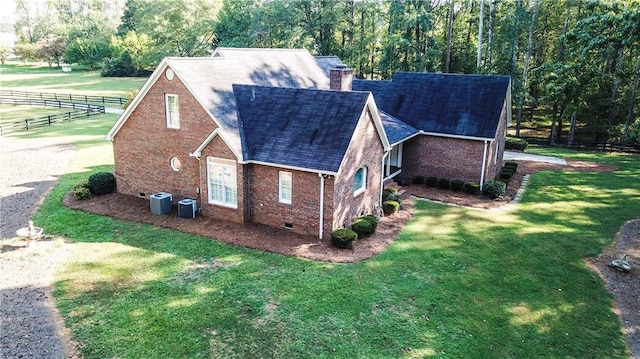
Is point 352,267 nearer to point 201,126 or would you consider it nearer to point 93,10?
point 201,126

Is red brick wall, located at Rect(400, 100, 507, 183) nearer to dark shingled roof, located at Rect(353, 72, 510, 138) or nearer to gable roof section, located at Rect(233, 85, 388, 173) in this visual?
dark shingled roof, located at Rect(353, 72, 510, 138)

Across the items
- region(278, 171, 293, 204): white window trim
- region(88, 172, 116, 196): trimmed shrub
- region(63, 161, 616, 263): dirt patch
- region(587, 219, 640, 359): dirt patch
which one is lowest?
region(587, 219, 640, 359): dirt patch

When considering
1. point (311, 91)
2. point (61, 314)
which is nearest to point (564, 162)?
point (311, 91)

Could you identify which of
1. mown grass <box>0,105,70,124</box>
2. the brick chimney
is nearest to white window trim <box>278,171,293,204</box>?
the brick chimney

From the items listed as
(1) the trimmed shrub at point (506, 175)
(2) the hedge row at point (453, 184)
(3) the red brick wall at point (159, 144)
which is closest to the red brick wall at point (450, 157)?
(1) the trimmed shrub at point (506, 175)

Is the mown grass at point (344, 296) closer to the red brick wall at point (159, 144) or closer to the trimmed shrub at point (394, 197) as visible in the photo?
the trimmed shrub at point (394, 197)
